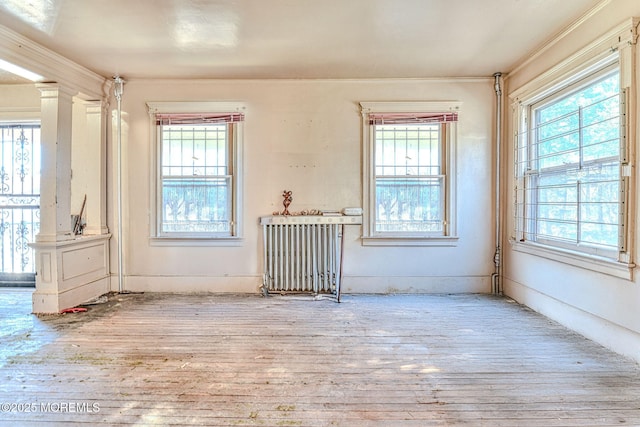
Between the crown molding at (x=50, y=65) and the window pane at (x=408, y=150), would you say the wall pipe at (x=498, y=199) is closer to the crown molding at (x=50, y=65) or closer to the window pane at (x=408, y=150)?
the window pane at (x=408, y=150)

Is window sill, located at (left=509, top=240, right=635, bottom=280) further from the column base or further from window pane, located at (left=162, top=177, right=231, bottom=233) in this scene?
the column base

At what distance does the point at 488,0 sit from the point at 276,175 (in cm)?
277

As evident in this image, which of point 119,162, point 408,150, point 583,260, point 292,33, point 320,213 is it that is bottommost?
point 583,260

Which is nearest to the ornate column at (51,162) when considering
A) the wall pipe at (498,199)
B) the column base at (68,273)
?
the column base at (68,273)

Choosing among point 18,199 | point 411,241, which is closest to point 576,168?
point 411,241

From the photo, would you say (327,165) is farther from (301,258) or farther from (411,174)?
(301,258)

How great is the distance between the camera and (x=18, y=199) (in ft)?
15.5

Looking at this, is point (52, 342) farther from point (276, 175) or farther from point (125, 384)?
point (276, 175)

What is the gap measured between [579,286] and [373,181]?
90.6 inches

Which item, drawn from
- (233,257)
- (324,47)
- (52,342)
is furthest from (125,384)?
(324,47)

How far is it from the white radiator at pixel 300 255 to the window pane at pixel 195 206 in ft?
1.92

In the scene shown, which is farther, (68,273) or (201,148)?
(201,148)

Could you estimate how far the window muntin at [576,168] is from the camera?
2697 millimetres

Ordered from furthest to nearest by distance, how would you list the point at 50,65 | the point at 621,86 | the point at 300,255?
1. the point at 300,255
2. the point at 50,65
3. the point at 621,86
